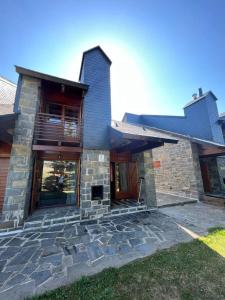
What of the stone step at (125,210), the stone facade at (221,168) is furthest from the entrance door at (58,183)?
the stone facade at (221,168)

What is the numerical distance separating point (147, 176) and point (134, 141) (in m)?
2.40

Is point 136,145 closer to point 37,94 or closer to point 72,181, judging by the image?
point 72,181

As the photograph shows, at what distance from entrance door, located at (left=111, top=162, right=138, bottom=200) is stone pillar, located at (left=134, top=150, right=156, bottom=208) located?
0.48 m

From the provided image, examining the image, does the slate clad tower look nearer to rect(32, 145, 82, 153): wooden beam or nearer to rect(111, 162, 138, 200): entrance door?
rect(32, 145, 82, 153): wooden beam

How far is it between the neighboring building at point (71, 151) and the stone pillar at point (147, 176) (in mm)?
51

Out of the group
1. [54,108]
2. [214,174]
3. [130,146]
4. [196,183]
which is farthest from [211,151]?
[54,108]

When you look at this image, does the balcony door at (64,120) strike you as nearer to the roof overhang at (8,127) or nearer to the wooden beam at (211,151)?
the roof overhang at (8,127)

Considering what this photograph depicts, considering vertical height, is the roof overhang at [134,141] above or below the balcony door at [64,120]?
below

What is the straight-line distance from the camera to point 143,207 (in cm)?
677

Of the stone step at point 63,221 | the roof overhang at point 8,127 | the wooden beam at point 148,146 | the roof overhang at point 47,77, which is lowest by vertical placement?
the stone step at point 63,221

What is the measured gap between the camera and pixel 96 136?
6496 mm

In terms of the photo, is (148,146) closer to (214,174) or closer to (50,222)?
(50,222)

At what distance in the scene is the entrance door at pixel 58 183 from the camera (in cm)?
677

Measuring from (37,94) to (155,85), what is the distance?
732cm
